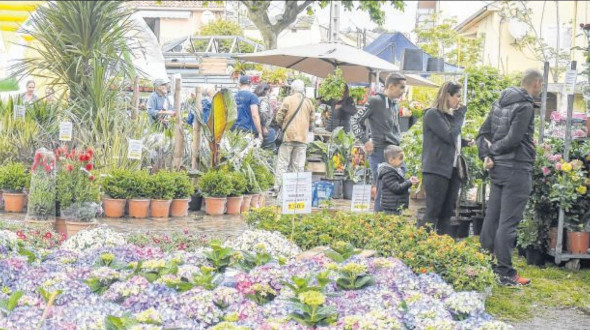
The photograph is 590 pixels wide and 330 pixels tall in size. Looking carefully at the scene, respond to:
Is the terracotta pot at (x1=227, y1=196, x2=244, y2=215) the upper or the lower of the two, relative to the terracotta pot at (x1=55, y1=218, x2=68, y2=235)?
upper

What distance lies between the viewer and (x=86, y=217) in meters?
9.88

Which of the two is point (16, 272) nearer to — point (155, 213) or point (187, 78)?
point (155, 213)

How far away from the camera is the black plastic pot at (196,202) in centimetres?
1266

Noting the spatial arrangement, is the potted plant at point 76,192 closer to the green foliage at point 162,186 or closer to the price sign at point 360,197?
the green foliage at point 162,186

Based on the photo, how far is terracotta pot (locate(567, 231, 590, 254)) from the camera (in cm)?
934

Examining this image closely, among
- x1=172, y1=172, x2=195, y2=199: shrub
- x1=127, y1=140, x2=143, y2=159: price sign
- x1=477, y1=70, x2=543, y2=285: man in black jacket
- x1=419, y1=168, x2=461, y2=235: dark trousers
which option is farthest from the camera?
x1=172, y1=172, x2=195, y2=199: shrub

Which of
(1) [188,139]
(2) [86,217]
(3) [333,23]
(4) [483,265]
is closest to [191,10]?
(3) [333,23]

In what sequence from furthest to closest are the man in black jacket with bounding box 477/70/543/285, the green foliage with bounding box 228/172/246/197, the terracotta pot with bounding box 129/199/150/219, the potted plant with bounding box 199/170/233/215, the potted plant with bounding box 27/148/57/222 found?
the green foliage with bounding box 228/172/246/197, the potted plant with bounding box 199/170/233/215, the terracotta pot with bounding box 129/199/150/219, the potted plant with bounding box 27/148/57/222, the man in black jacket with bounding box 477/70/543/285

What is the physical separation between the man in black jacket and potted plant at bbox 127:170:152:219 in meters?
4.61

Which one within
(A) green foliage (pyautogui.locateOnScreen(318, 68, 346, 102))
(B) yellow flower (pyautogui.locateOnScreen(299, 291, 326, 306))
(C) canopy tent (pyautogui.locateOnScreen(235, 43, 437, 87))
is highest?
(C) canopy tent (pyautogui.locateOnScreen(235, 43, 437, 87))

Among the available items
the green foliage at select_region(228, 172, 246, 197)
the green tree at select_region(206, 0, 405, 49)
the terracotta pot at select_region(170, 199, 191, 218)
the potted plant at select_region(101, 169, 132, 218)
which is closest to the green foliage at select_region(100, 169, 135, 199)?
the potted plant at select_region(101, 169, 132, 218)

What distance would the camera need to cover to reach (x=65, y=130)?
36.9 feet

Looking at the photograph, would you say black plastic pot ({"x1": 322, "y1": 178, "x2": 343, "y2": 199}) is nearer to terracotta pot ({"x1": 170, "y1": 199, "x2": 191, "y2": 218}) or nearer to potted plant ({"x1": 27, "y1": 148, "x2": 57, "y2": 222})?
terracotta pot ({"x1": 170, "y1": 199, "x2": 191, "y2": 218})

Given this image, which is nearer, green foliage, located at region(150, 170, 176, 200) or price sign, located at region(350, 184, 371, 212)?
price sign, located at region(350, 184, 371, 212)
